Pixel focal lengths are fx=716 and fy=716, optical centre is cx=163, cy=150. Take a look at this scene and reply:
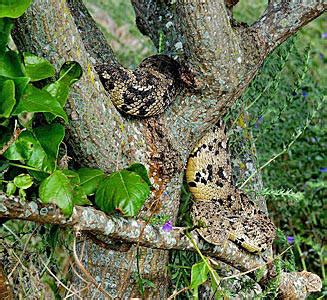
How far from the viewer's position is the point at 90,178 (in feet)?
7.45

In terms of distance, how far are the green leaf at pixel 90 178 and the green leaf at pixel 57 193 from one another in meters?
0.22

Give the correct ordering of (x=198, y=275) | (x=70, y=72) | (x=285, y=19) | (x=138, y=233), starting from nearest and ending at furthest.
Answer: (x=70, y=72)
(x=138, y=233)
(x=198, y=275)
(x=285, y=19)

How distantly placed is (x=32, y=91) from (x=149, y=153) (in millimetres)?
723

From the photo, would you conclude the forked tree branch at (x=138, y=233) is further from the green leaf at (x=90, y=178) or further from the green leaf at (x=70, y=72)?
the green leaf at (x=70, y=72)

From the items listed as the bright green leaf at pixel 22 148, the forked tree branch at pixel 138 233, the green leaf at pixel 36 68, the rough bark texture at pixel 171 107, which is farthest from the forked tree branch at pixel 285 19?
the bright green leaf at pixel 22 148

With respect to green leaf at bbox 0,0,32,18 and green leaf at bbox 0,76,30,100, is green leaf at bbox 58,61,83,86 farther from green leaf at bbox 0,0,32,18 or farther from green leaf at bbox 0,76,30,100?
green leaf at bbox 0,0,32,18

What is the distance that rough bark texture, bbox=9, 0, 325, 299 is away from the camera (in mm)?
2291

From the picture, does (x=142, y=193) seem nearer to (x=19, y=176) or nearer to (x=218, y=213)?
(x=19, y=176)

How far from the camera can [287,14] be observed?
8.64 feet

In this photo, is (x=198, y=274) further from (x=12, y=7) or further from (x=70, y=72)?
(x=12, y=7)

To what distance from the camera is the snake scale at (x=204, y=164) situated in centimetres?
259

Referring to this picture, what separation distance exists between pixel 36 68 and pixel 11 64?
9 centimetres

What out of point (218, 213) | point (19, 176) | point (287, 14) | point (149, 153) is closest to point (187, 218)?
point (218, 213)

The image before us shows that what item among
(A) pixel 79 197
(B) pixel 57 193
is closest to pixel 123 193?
(A) pixel 79 197
